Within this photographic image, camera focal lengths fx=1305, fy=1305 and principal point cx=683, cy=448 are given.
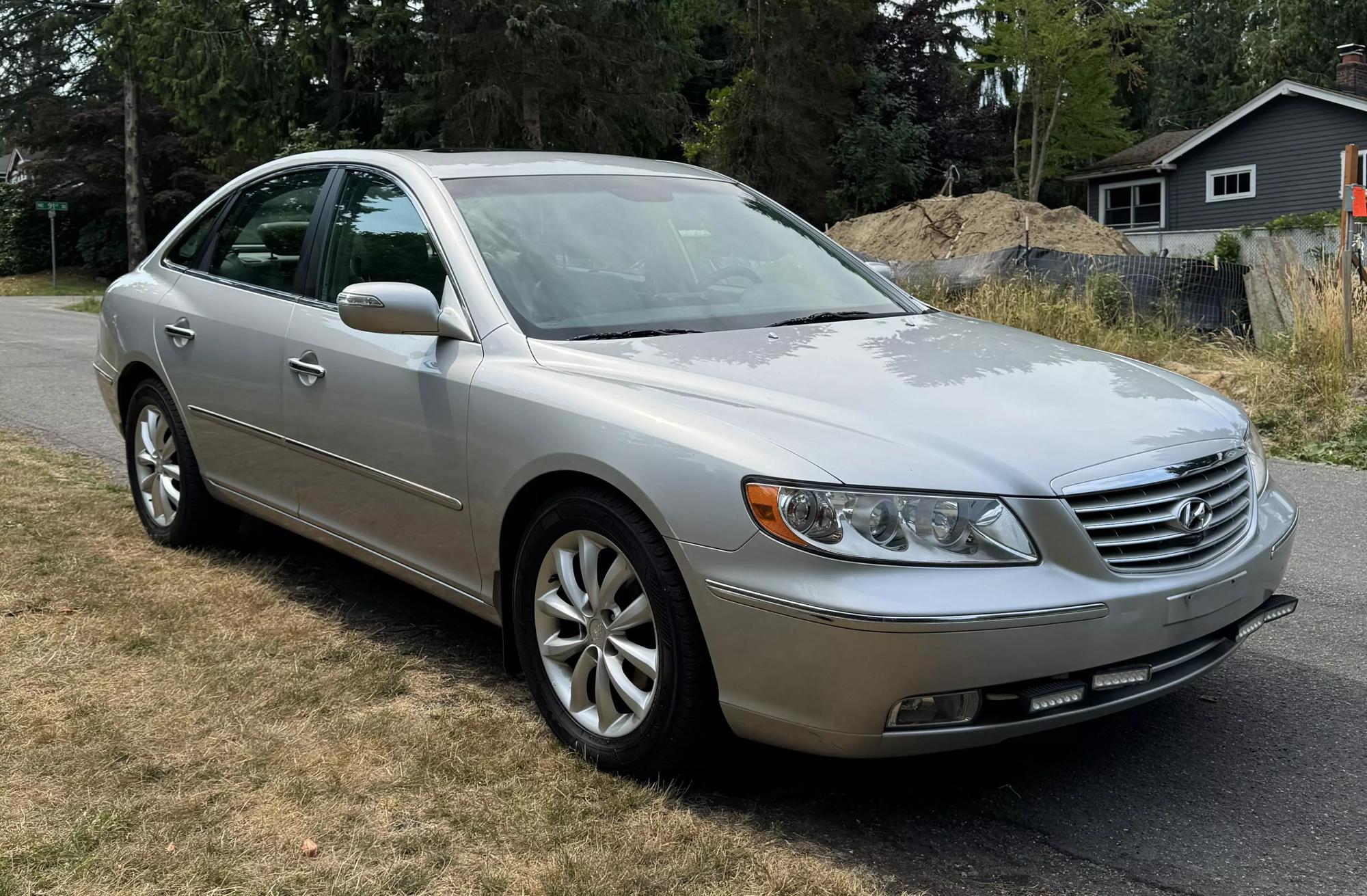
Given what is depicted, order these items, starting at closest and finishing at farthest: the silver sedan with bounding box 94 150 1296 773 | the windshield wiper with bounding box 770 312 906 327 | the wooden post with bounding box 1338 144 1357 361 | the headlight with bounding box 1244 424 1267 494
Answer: the silver sedan with bounding box 94 150 1296 773 → the headlight with bounding box 1244 424 1267 494 → the windshield wiper with bounding box 770 312 906 327 → the wooden post with bounding box 1338 144 1357 361

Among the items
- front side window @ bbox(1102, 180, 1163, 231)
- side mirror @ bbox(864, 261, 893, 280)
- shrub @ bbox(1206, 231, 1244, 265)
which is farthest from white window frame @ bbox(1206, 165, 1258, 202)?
side mirror @ bbox(864, 261, 893, 280)

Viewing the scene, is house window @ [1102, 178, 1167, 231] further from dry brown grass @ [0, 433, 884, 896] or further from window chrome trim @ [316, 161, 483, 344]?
dry brown grass @ [0, 433, 884, 896]

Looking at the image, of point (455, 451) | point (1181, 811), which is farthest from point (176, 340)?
point (1181, 811)

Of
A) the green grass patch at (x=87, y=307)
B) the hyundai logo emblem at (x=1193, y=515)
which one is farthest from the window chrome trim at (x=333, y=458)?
the green grass patch at (x=87, y=307)

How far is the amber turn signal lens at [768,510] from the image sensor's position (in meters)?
2.83

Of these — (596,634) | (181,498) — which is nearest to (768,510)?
(596,634)

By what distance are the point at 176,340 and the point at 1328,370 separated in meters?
7.51

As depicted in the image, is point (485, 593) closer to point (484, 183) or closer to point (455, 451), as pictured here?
point (455, 451)

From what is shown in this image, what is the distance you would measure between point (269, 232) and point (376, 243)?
799 millimetres

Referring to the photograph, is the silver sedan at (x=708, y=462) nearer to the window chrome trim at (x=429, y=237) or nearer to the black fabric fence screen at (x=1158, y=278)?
the window chrome trim at (x=429, y=237)

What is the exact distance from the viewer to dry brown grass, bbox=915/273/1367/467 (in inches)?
330

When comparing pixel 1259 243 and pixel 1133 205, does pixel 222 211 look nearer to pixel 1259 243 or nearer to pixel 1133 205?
pixel 1259 243

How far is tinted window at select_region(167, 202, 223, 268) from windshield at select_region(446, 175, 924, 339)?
171 cm

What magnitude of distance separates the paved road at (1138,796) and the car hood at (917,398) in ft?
2.74
